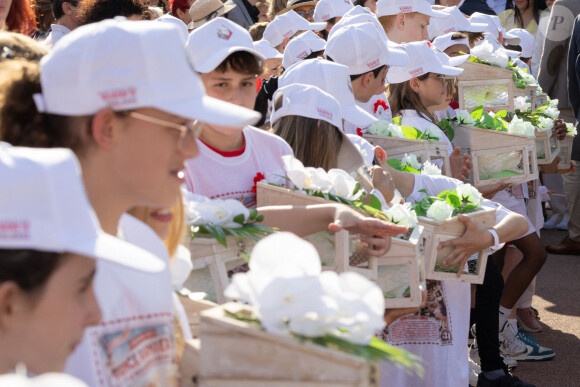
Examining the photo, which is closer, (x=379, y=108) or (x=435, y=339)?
(x=435, y=339)

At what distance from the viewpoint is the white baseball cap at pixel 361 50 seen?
4.88 m

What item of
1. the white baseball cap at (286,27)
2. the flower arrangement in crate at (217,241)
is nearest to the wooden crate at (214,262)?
the flower arrangement in crate at (217,241)

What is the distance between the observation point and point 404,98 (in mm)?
5539

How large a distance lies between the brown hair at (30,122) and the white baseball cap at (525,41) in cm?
832

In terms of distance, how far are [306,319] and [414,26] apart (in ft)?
17.9

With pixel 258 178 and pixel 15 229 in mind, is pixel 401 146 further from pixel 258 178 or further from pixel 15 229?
pixel 15 229

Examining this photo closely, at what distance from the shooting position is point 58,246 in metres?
1.38

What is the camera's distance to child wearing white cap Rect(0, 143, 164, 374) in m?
1.35

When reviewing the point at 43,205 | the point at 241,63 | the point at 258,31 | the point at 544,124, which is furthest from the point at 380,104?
the point at 43,205

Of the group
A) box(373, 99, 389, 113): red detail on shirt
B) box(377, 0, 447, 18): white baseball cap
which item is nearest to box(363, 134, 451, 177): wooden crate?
box(373, 99, 389, 113): red detail on shirt

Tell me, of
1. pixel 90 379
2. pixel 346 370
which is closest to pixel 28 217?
pixel 90 379

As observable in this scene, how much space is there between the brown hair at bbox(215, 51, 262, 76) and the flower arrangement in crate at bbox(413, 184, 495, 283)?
969 millimetres

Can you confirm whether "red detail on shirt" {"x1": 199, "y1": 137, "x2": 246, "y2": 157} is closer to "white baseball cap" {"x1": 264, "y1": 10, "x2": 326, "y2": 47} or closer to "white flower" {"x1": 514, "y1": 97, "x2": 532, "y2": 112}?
"white flower" {"x1": 514, "y1": 97, "x2": 532, "y2": 112}

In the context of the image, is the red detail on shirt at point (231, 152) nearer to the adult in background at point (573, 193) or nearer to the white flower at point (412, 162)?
the white flower at point (412, 162)
